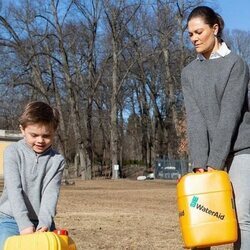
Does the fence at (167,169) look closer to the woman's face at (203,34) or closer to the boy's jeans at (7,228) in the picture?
the woman's face at (203,34)

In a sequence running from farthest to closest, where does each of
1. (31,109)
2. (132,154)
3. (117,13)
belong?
(132,154), (117,13), (31,109)

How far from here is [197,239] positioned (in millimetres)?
4258

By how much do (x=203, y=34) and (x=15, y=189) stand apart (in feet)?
5.56

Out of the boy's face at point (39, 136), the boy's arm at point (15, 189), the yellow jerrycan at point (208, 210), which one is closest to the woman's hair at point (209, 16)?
the yellow jerrycan at point (208, 210)

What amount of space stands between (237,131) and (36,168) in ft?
4.60

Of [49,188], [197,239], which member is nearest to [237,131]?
[197,239]

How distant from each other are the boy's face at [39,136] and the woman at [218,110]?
102cm

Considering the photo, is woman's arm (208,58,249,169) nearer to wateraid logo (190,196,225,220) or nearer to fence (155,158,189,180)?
wateraid logo (190,196,225,220)

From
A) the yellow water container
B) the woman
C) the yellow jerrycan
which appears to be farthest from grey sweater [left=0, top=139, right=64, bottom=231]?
the woman

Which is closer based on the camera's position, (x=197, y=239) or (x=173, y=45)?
(x=197, y=239)

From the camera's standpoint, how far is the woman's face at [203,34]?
4523mm

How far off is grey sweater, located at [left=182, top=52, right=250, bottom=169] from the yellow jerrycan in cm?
16

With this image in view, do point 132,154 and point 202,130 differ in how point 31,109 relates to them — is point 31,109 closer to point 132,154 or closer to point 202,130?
point 202,130

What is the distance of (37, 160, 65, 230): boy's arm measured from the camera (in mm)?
4074
